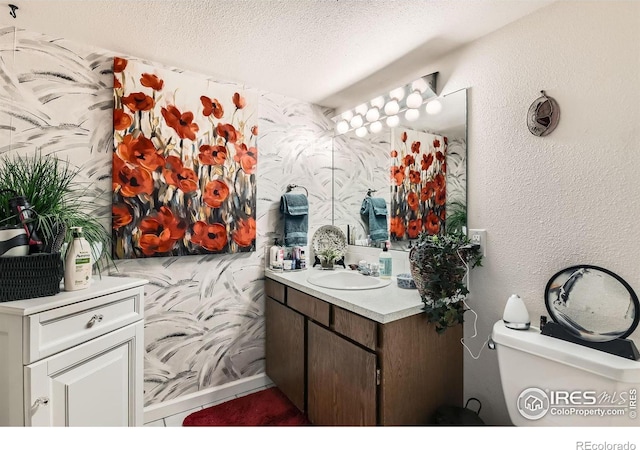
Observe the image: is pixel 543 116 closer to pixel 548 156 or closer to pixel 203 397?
pixel 548 156

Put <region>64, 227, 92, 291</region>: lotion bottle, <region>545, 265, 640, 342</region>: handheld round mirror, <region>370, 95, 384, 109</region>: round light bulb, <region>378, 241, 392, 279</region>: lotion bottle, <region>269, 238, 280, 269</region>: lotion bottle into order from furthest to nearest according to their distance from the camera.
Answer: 1. <region>269, 238, 280, 269</region>: lotion bottle
2. <region>370, 95, 384, 109</region>: round light bulb
3. <region>378, 241, 392, 279</region>: lotion bottle
4. <region>64, 227, 92, 291</region>: lotion bottle
5. <region>545, 265, 640, 342</region>: handheld round mirror

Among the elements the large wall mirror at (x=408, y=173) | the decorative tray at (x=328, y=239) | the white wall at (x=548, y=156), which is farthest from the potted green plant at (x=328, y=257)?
the white wall at (x=548, y=156)

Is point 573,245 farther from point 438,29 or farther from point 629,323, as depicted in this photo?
point 438,29

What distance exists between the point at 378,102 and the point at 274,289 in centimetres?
145

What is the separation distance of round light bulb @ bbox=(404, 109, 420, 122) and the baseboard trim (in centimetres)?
200

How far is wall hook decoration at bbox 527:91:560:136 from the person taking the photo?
46.9 inches

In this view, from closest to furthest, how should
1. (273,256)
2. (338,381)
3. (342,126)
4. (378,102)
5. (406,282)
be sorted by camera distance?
1. (338,381)
2. (406,282)
3. (378,102)
4. (273,256)
5. (342,126)

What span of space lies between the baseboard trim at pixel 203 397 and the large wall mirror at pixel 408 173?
48.1 inches

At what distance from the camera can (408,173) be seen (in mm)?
1819

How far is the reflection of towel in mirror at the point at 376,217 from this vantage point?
6.46 ft

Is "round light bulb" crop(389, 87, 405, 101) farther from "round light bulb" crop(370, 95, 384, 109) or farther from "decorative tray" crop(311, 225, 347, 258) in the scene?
"decorative tray" crop(311, 225, 347, 258)

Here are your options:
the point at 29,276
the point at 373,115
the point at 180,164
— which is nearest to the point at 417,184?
the point at 373,115

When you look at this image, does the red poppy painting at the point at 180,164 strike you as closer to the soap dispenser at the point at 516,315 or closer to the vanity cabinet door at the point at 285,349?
the vanity cabinet door at the point at 285,349

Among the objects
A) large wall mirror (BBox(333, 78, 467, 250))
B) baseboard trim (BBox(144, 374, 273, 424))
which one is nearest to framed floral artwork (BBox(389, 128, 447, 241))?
large wall mirror (BBox(333, 78, 467, 250))
